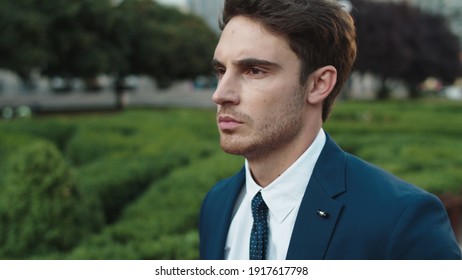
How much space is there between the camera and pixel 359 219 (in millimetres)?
1487

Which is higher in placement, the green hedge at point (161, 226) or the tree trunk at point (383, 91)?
the green hedge at point (161, 226)

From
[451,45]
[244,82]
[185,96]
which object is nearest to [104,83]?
[185,96]

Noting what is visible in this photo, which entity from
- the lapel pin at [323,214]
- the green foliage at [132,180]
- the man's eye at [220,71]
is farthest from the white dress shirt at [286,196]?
the green foliage at [132,180]

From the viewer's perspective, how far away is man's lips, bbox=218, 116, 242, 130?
1.61 m

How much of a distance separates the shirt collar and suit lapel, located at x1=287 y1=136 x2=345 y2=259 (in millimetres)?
29

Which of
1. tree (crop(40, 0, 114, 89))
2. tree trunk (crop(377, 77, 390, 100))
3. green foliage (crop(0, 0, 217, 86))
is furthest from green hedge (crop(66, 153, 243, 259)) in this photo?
tree trunk (crop(377, 77, 390, 100))

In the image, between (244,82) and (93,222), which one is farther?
(93,222)

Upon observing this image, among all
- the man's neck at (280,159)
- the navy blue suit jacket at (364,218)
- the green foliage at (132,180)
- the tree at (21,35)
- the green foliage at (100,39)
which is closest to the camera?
the navy blue suit jacket at (364,218)

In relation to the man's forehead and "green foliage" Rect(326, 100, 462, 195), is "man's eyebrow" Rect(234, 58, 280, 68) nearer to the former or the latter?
the man's forehead

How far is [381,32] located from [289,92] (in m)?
35.2

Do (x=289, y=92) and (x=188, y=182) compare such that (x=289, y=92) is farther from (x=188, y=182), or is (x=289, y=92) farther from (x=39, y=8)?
(x=39, y=8)

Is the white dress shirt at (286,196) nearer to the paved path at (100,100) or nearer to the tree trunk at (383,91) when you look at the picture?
the paved path at (100,100)

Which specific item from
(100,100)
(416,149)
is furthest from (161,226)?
(100,100)

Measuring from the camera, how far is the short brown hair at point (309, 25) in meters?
1.53
